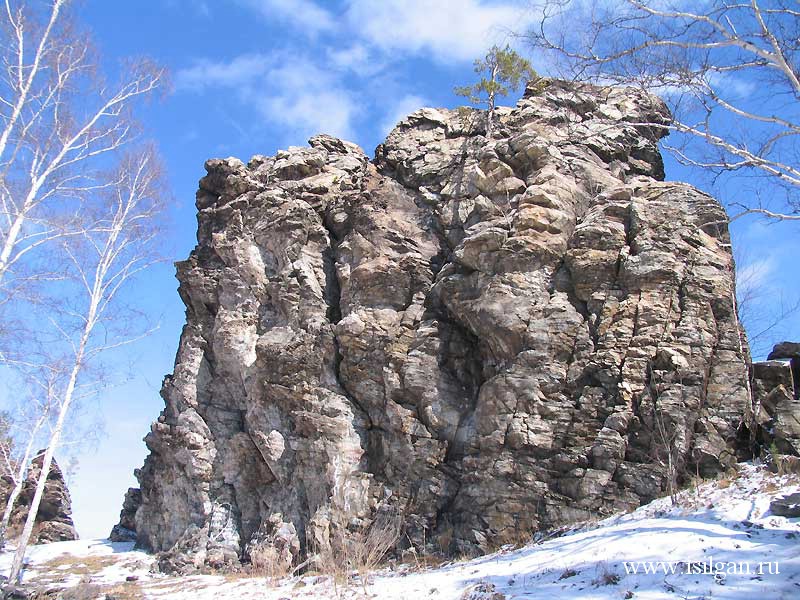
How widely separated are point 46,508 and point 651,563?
28625 mm

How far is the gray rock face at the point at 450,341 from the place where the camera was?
13.0 metres

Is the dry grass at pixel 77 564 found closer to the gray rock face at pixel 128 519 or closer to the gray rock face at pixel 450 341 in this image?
the gray rock face at pixel 450 341

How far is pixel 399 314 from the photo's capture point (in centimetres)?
1767

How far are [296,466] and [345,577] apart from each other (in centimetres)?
761

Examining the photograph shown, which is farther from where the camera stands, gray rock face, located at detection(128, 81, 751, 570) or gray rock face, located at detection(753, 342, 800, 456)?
gray rock face, located at detection(128, 81, 751, 570)

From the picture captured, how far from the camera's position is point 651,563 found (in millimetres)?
7602

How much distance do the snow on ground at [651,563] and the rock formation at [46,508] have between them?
1719 centimetres

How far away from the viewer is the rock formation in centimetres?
2531

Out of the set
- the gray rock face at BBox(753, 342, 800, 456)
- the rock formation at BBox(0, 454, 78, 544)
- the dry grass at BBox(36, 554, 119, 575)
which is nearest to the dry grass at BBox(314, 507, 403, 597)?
the gray rock face at BBox(753, 342, 800, 456)

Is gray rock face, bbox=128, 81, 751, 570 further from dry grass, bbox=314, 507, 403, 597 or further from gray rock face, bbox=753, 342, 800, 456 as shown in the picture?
gray rock face, bbox=753, 342, 800, 456

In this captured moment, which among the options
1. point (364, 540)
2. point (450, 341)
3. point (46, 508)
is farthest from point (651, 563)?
point (46, 508)

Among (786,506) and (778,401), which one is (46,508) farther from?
(778,401)

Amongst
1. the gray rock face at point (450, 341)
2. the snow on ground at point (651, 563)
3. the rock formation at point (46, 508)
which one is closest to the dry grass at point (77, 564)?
the gray rock face at point (450, 341)

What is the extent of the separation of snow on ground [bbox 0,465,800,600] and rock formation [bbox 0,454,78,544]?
1719 centimetres
